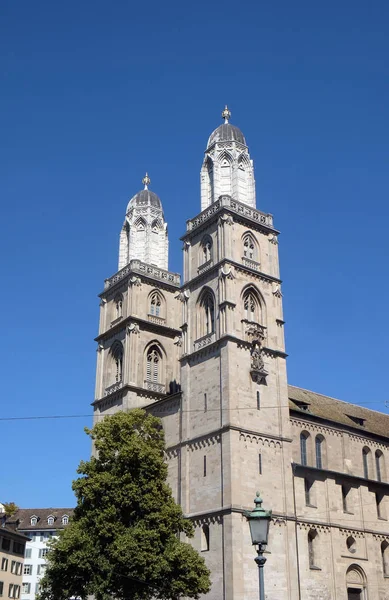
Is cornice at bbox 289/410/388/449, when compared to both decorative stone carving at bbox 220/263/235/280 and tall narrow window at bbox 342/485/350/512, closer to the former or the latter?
tall narrow window at bbox 342/485/350/512

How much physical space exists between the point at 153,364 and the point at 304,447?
15.0m

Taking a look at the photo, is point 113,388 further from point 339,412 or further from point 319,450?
point 339,412

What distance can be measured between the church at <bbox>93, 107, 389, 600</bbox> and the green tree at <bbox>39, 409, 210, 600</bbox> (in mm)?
4966

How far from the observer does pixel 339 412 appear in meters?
59.8

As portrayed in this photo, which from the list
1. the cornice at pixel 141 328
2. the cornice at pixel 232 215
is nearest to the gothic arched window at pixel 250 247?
the cornice at pixel 232 215

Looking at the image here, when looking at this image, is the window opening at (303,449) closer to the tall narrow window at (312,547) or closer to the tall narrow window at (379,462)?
the tall narrow window at (312,547)

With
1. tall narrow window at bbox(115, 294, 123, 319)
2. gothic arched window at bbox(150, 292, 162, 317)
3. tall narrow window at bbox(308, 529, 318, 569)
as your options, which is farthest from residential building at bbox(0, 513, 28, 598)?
tall narrow window at bbox(308, 529, 318, 569)

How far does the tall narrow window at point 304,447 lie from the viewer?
52.1 metres

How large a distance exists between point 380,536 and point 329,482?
5.95m

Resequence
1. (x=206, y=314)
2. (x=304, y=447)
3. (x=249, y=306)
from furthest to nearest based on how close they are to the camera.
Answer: (x=304, y=447) → (x=206, y=314) → (x=249, y=306)

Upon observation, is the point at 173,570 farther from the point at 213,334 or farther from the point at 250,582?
the point at 213,334

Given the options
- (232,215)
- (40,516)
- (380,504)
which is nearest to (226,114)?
(232,215)

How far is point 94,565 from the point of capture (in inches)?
1495

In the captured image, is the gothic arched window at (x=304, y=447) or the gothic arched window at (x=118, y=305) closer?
the gothic arched window at (x=304, y=447)
